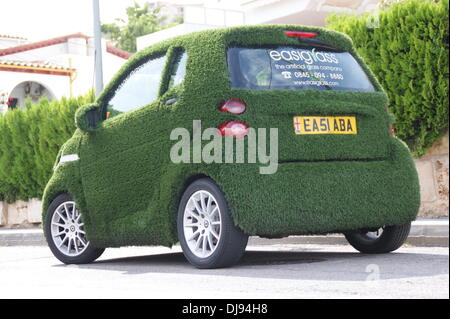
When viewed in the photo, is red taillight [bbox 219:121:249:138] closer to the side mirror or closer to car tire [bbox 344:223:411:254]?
car tire [bbox 344:223:411:254]

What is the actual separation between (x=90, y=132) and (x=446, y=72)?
495cm

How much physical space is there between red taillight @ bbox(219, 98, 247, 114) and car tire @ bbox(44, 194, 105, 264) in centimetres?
233

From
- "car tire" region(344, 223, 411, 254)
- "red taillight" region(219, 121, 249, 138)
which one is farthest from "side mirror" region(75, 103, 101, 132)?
"car tire" region(344, 223, 411, 254)

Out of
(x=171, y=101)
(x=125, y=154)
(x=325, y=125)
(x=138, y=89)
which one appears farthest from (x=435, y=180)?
(x=171, y=101)

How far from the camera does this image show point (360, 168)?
267 inches

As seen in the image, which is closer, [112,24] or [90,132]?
[90,132]

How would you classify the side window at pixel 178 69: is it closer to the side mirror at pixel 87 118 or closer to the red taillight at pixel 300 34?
the red taillight at pixel 300 34

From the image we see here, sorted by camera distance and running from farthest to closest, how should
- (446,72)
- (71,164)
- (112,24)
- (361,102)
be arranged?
→ (112,24)
(446,72)
(71,164)
(361,102)

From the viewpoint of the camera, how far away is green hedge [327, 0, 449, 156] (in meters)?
10.9

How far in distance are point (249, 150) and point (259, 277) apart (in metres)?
0.97

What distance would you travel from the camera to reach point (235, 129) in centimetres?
646

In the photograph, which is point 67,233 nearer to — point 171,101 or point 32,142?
point 171,101
